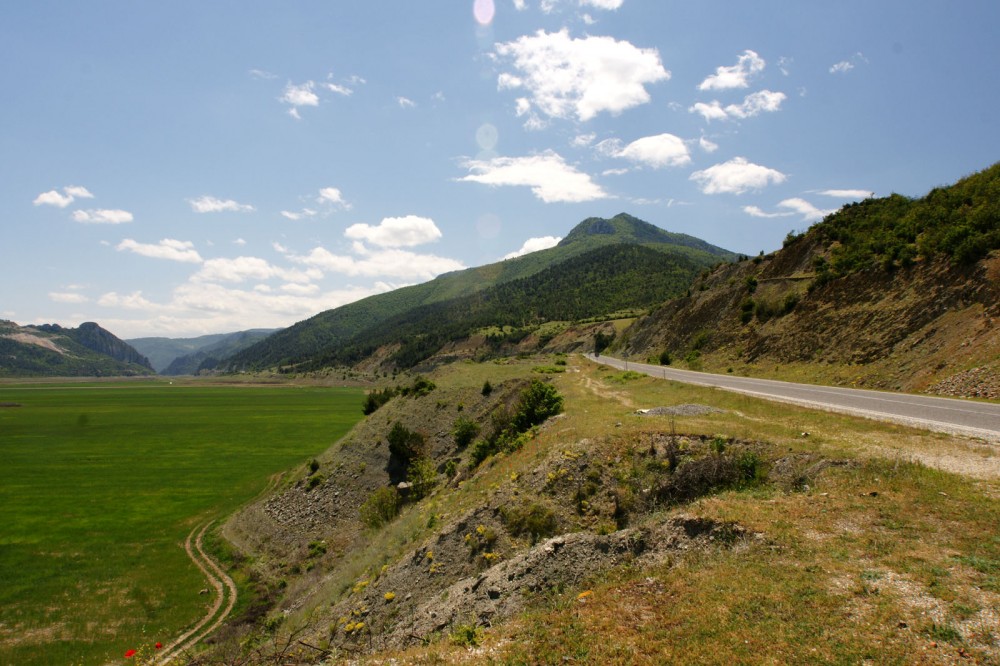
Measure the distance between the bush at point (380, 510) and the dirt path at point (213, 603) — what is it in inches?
361

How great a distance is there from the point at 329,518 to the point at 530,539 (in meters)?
30.2

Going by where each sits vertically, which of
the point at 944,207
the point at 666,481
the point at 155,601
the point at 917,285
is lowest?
the point at 155,601

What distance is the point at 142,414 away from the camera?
11400 cm

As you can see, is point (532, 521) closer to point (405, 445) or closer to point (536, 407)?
point (536, 407)

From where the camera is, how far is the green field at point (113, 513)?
25.0 meters

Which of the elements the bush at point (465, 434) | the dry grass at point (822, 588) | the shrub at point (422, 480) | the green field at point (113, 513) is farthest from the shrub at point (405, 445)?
the dry grass at point (822, 588)

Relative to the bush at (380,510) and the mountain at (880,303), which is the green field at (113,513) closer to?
the bush at (380,510)

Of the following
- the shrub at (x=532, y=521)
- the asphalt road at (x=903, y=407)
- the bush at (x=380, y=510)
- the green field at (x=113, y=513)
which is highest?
the asphalt road at (x=903, y=407)

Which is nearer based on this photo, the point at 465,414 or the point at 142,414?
the point at 465,414

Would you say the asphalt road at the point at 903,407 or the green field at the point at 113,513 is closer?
the asphalt road at the point at 903,407

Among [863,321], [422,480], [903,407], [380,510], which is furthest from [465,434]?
[863,321]

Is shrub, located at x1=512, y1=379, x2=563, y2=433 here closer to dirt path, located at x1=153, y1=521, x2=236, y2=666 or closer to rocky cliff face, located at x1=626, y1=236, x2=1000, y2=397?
rocky cliff face, located at x1=626, y1=236, x2=1000, y2=397

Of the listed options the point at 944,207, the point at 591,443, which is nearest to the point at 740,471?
the point at 591,443

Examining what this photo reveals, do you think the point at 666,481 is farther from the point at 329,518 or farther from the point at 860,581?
the point at 329,518
